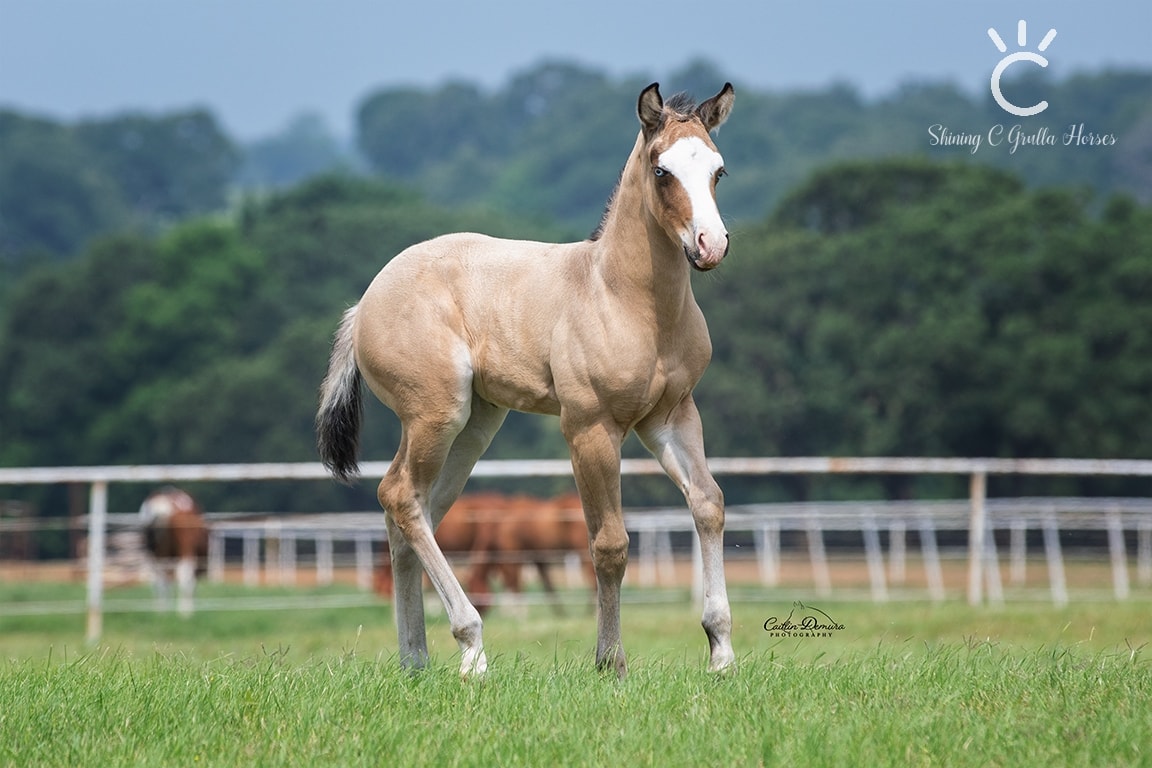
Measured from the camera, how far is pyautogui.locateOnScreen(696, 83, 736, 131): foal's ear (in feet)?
16.4

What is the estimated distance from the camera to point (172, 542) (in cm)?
1853

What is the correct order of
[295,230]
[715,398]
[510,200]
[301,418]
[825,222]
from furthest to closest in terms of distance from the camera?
[510,200]
[295,230]
[825,222]
[301,418]
[715,398]

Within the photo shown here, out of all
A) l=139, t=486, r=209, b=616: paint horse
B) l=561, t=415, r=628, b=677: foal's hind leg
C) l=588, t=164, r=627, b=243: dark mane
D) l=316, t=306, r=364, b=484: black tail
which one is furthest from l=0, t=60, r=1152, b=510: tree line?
l=561, t=415, r=628, b=677: foal's hind leg

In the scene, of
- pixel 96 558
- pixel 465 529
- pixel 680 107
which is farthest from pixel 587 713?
pixel 465 529

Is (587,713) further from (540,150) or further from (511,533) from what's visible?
(540,150)

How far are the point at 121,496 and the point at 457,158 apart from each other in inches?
2508

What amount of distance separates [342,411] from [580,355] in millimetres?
1351

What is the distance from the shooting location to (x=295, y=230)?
4641cm

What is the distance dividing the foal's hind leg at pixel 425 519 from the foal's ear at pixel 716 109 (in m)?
1.39

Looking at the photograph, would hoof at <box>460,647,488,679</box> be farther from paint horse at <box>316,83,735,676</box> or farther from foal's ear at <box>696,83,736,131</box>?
foal's ear at <box>696,83,736,131</box>

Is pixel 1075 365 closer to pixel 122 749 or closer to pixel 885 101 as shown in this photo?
pixel 122 749

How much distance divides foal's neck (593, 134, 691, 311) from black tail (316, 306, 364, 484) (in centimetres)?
128

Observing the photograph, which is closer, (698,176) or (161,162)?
(698,176)

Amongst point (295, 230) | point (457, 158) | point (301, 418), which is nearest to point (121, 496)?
point (301, 418)
